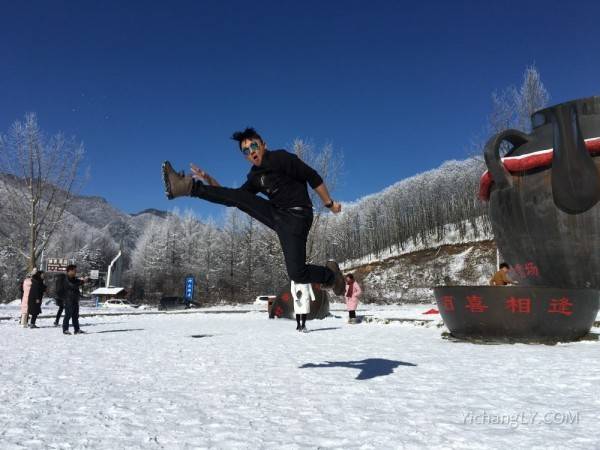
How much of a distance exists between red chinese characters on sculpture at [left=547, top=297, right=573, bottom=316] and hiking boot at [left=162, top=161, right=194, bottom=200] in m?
6.49

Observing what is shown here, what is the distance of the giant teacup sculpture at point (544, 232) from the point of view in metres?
7.55

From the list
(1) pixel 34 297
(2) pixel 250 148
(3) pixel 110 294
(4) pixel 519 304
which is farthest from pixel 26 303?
(3) pixel 110 294

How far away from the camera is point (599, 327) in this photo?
1021 cm

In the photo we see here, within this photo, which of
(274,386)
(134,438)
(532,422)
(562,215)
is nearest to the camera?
(134,438)

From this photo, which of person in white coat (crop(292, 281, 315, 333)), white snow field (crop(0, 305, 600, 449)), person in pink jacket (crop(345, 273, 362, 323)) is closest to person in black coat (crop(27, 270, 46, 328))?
white snow field (crop(0, 305, 600, 449))

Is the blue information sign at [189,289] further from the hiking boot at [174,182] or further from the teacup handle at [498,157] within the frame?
the hiking boot at [174,182]

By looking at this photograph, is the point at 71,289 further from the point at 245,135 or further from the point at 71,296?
the point at 245,135

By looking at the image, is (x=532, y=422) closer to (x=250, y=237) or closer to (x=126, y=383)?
(x=126, y=383)

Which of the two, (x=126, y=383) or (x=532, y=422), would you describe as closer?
(x=532, y=422)

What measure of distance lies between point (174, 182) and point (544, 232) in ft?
29.2

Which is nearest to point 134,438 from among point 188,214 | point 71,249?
point 188,214

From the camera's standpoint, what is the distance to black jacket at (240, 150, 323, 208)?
427 centimetres

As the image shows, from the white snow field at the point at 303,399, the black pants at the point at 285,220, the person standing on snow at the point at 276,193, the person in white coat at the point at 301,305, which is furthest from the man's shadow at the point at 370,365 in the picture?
the person in white coat at the point at 301,305

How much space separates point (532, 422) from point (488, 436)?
0.53m
